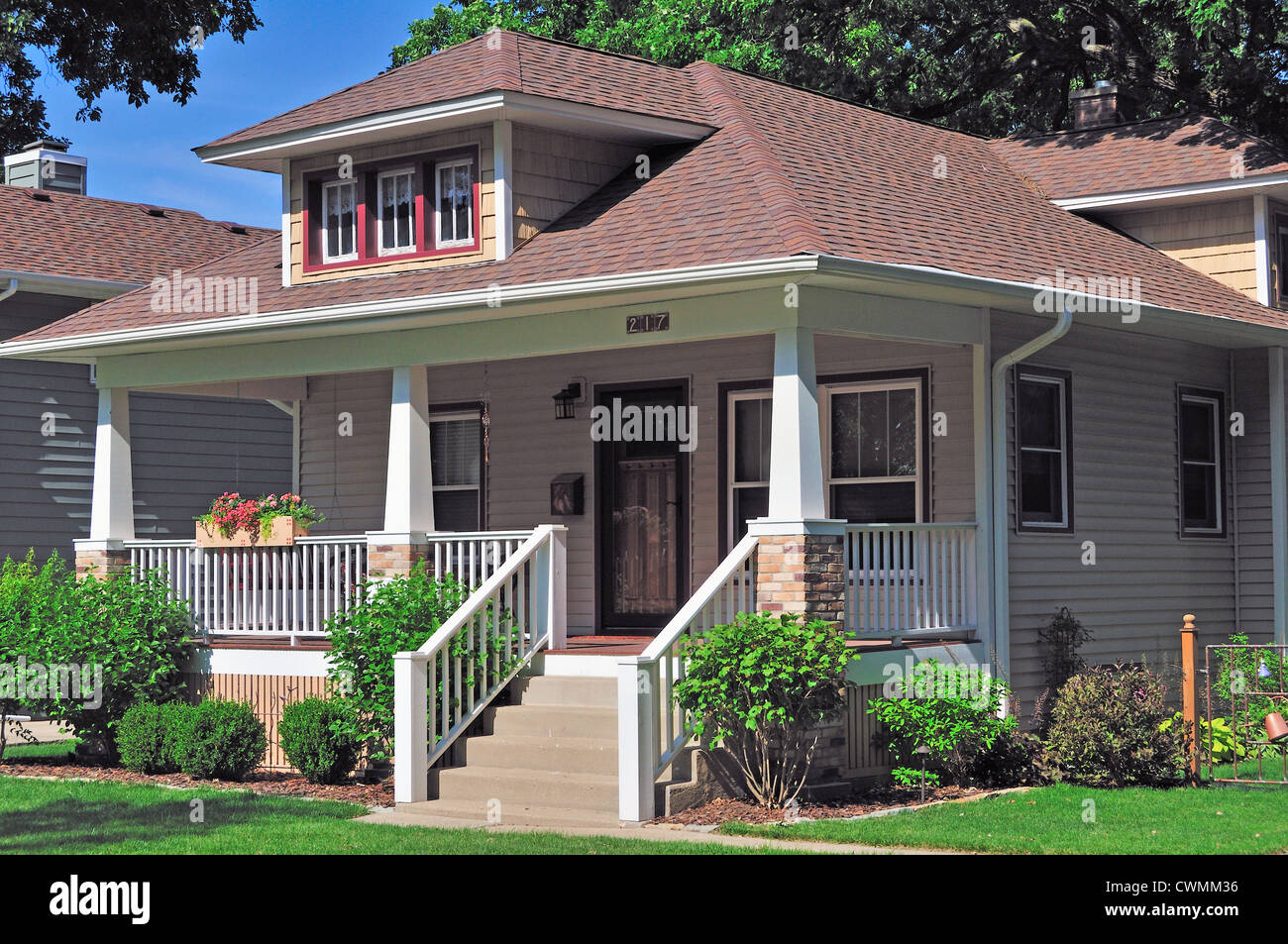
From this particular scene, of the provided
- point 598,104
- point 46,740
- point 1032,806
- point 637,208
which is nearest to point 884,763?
point 1032,806

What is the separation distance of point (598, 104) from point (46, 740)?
886cm

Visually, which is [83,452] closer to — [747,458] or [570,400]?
[570,400]

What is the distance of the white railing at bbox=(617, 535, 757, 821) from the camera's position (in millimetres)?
10984

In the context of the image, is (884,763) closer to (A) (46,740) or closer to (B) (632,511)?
(B) (632,511)

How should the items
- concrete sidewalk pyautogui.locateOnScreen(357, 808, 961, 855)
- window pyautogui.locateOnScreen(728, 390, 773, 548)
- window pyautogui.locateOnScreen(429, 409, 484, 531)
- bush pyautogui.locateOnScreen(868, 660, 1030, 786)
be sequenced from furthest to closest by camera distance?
window pyautogui.locateOnScreen(429, 409, 484, 531)
window pyautogui.locateOnScreen(728, 390, 773, 548)
bush pyautogui.locateOnScreen(868, 660, 1030, 786)
concrete sidewalk pyautogui.locateOnScreen(357, 808, 961, 855)

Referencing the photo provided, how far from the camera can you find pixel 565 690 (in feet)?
42.1

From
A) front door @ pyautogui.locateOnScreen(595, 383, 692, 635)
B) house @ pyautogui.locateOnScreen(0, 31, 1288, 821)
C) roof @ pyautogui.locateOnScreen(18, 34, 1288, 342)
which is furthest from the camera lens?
front door @ pyautogui.locateOnScreen(595, 383, 692, 635)

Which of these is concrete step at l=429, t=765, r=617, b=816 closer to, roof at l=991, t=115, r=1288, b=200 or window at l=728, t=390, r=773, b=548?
window at l=728, t=390, r=773, b=548

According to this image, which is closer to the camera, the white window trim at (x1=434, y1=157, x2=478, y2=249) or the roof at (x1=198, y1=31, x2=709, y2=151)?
the white window trim at (x1=434, y1=157, x2=478, y2=249)

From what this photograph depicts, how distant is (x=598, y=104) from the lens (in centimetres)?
1484

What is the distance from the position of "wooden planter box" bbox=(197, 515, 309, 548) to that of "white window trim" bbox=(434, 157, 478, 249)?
2.92m

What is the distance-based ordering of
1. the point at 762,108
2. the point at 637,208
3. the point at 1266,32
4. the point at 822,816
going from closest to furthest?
1. the point at 822,816
2. the point at 637,208
3. the point at 762,108
4. the point at 1266,32

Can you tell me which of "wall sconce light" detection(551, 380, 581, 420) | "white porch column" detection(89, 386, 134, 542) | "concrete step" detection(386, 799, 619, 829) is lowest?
"concrete step" detection(386, 799, 619, 829)

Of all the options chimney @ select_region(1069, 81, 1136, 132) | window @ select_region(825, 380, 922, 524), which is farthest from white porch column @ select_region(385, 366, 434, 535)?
chimney @ select_region(1069, 81, 1136, 132)
